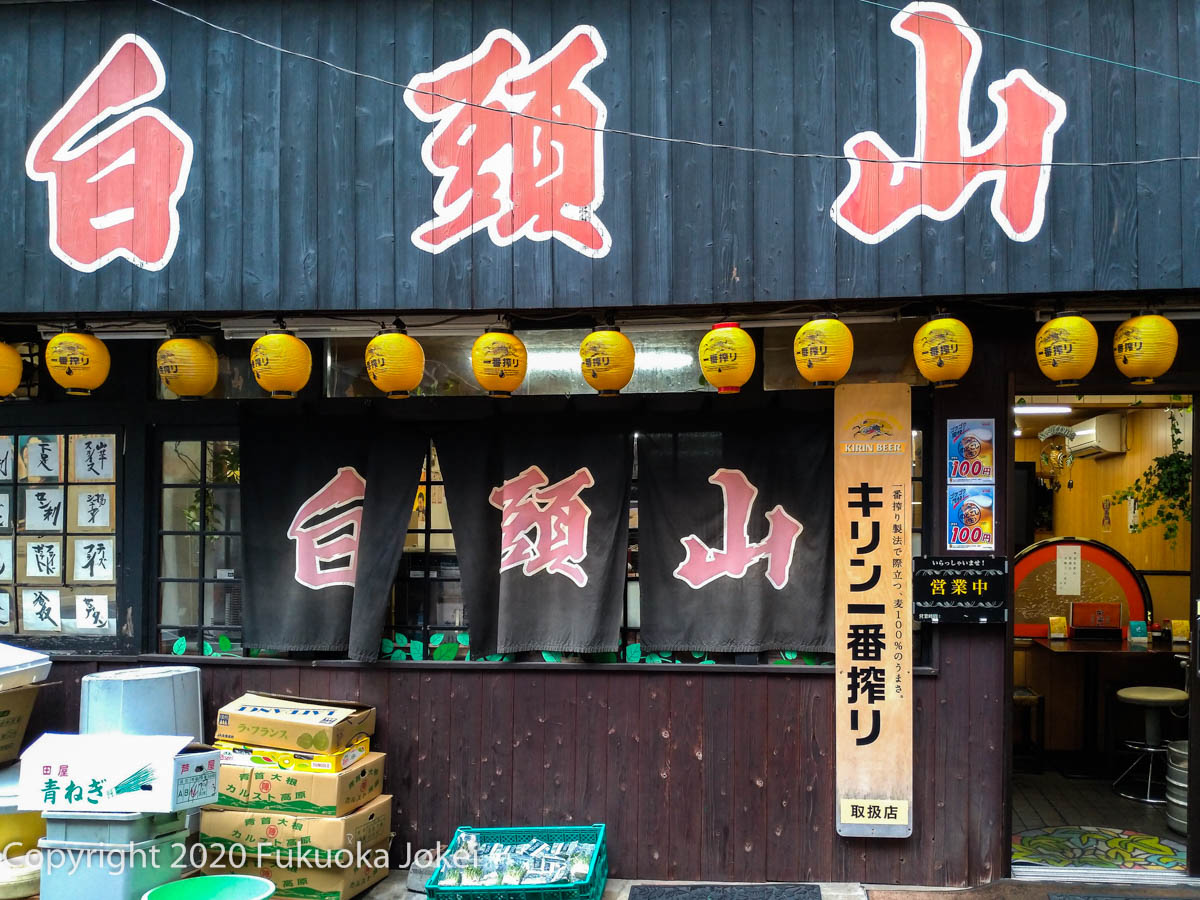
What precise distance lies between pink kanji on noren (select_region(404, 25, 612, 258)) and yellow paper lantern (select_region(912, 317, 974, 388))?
7.13ft

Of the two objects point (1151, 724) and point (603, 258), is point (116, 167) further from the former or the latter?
point (1151, 724)

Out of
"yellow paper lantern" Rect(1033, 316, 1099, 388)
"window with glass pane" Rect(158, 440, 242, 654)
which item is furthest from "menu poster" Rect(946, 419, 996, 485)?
"window with glass pane" Rect(158, 440, 242, 654)

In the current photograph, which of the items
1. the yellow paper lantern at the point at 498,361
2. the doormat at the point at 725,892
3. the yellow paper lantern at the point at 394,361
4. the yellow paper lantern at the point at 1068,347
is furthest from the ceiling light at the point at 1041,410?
the yellow paper lantern at the point at 394,361

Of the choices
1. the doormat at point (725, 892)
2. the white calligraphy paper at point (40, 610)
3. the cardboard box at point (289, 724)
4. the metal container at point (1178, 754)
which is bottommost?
the doormat at point (725, 892)

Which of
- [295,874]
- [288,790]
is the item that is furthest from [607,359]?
[295,874]

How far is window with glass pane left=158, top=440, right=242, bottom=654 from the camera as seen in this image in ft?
23.5

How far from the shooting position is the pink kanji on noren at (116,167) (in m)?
6.37

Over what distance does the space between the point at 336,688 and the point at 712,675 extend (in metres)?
2.83

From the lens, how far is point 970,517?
6.39 meters

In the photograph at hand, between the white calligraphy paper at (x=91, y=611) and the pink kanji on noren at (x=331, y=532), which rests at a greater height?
the pink kanji on noren at (x=331, y=532)

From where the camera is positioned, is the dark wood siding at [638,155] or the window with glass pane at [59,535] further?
the window with glass pane at [59,535]

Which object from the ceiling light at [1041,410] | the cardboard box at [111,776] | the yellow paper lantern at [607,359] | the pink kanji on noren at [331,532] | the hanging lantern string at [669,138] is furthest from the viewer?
the ceiling light at [1041,410]

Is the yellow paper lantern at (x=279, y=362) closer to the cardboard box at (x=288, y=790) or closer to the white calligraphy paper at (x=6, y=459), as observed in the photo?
the cardboard box at (x=288, y=790)

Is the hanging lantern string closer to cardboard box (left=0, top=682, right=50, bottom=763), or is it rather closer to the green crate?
the green crate
